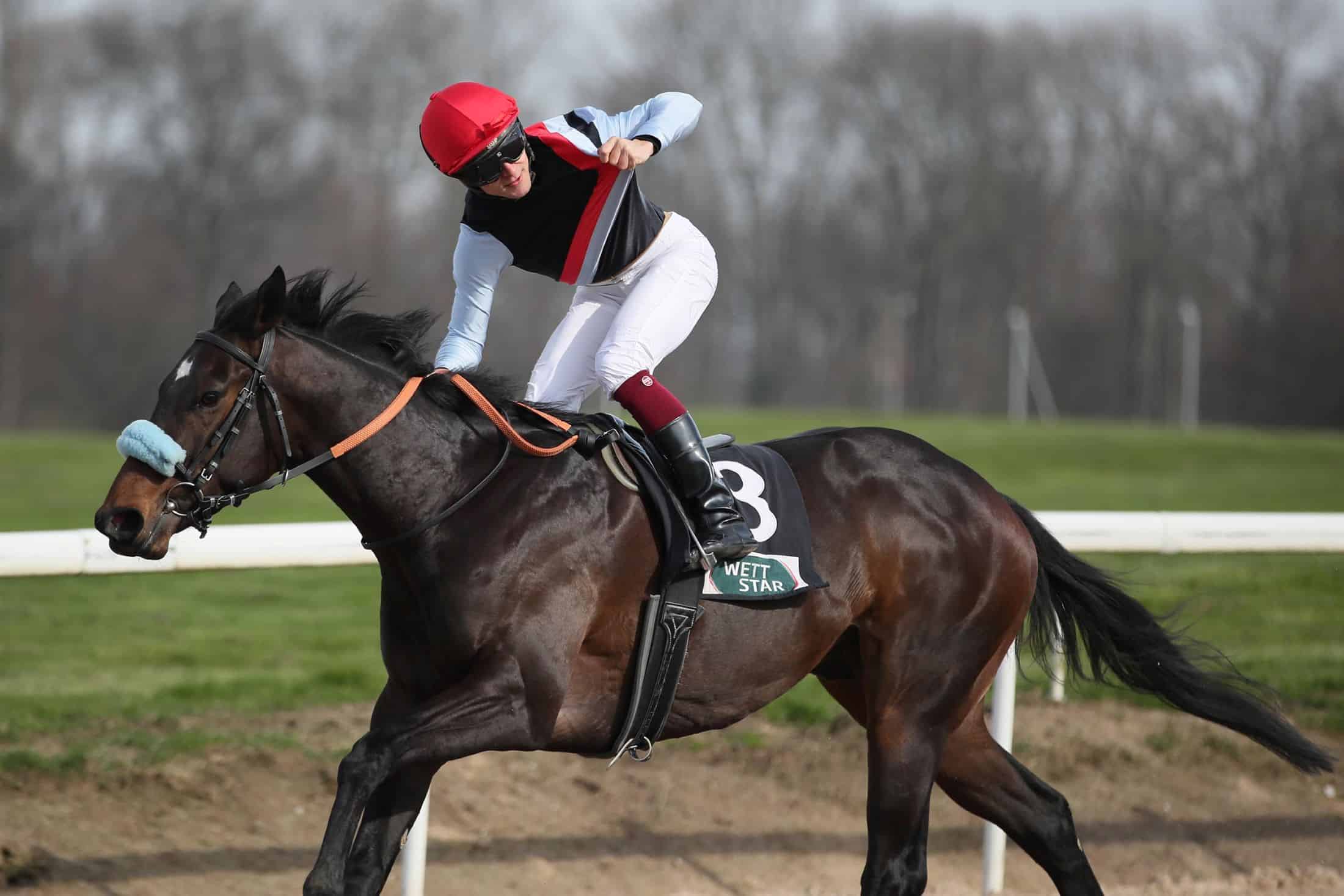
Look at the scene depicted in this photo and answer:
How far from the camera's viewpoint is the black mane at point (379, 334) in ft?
10.9

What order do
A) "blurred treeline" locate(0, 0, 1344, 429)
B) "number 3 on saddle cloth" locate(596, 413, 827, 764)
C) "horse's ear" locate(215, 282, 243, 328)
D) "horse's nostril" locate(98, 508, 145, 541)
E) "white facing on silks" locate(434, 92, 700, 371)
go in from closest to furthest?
"horse's nostril" locate(98, 508, 145, 541), "horse's ear" locate(215, 282, 243, 328), "number 3 on saddle cloth" locate(596, 413, 827, 764), "white facing on silks" locate(434, 92, 700, 371), "blurred treeline" locate(0, 0, 1344, 429)

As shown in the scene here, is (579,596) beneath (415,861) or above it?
above

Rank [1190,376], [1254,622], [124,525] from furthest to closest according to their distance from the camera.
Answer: [1190,376]
[1254,622]
[124,525]

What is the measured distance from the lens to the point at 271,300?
3.12 meters

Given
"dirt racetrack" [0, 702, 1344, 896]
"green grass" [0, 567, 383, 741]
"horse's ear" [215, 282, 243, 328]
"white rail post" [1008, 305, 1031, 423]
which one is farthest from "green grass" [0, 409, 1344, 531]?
"horse's ear" [215, 282, 243, 328]

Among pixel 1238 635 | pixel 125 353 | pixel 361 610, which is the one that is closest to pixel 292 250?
pixel 125 353

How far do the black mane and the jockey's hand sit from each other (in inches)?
23.1

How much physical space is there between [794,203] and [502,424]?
3583cm

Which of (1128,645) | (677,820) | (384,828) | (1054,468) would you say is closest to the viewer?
(384,828)

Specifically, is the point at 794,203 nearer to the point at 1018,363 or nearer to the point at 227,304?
the point at 1018,363

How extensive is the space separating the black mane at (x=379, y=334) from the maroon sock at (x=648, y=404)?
0.19 metres

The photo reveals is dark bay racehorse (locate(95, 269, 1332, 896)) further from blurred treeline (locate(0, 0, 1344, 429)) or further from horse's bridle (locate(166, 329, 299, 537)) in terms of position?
blurred treeline (locate(0, 0, 1344, 429))

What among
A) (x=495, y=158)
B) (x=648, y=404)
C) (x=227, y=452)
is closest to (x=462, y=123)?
(x=495, y=158)

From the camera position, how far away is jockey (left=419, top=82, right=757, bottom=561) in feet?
11.1
